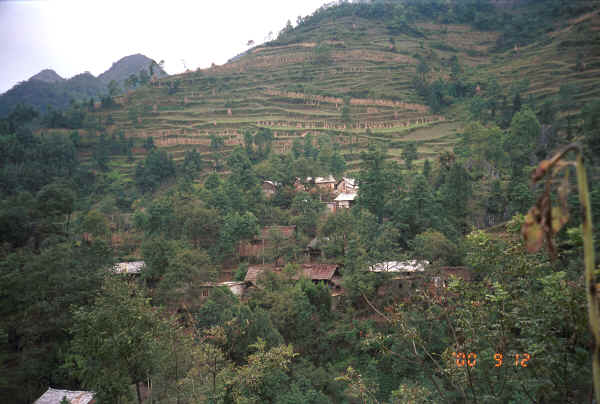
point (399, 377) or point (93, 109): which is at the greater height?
point (93, 109)

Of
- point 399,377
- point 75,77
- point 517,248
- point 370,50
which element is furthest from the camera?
point 75,77

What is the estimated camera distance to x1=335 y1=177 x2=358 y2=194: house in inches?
991

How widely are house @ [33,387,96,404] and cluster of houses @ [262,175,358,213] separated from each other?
14.4 m

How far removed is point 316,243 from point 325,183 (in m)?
8.23

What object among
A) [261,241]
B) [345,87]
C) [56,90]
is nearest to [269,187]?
[261,241]

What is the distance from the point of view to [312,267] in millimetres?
16828

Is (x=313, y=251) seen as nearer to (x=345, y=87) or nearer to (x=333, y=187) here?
(x=333, y=187)

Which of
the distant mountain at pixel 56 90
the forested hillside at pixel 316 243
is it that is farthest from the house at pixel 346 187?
the distant mountain at pixel 56 90

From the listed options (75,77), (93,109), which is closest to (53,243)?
(93,109)

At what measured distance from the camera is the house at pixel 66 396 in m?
9.91

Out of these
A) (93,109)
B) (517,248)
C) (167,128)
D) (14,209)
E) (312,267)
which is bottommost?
(312,267)

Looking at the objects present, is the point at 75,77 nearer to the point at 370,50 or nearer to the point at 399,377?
the point at 370,50

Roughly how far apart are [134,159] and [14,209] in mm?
19740

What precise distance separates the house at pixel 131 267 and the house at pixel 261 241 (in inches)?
186
